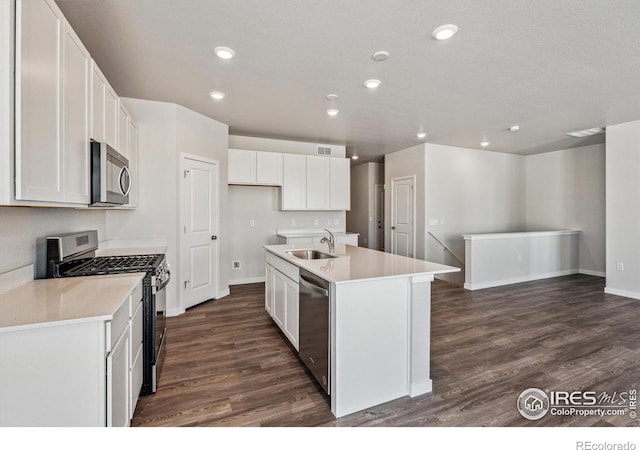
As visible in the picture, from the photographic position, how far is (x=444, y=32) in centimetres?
228

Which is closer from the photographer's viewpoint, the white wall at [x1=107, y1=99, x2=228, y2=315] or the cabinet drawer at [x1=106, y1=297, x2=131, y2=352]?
the cabinet drawer at [x1=106, y1=297, x2=131, y2=352]

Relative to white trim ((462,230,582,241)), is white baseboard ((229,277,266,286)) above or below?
below

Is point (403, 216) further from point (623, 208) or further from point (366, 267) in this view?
point (366, 267)

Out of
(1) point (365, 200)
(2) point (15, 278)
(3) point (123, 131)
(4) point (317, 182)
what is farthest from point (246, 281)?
(1) point (365, 200)

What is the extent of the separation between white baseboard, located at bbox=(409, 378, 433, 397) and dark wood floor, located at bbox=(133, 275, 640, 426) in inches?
1.5

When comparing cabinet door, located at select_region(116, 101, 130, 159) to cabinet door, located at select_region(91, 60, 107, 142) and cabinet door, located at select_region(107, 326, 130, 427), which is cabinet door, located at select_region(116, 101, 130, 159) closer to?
cabinet door, located at select_region(91, 60, 107, 142)

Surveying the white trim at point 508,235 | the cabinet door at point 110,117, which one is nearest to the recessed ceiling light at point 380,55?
the cabinet door at point 110,117

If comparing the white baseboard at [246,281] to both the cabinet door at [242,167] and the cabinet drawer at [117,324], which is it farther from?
the cabinet drawer at [117,324]

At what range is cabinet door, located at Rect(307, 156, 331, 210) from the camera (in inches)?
222

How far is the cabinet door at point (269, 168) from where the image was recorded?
519 cm

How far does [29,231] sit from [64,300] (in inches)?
34.6

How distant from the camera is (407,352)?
217 cm

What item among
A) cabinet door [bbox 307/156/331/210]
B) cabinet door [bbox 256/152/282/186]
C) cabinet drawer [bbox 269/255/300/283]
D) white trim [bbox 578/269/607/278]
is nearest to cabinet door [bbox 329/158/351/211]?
cabinet door [bbox 307/156/331/210]
